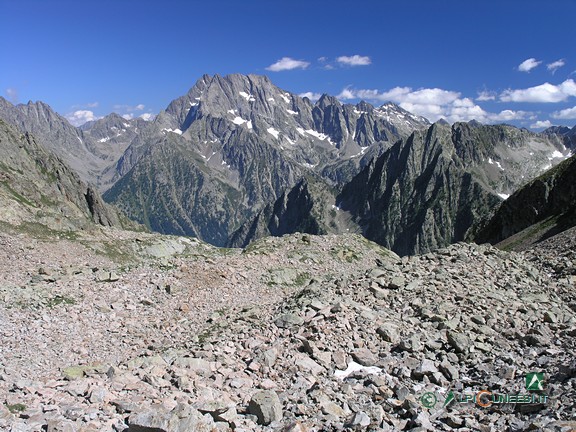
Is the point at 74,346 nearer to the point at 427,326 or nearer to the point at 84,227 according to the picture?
the point at 427,326

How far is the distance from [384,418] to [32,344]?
14.5m

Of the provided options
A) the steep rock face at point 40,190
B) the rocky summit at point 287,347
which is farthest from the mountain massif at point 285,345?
the steep rock face at point 40,190

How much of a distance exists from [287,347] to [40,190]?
297ft

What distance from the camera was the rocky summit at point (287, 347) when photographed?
12.3 m

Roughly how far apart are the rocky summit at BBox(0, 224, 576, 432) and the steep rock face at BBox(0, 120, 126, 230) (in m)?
19.4

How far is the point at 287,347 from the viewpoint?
1769 centimetres

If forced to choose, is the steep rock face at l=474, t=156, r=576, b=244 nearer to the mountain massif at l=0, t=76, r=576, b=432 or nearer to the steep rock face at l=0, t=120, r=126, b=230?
the mountain massif at l=0, t=76, r=576, b=432

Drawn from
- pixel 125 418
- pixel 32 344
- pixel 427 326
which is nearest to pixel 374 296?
pixel 427 326

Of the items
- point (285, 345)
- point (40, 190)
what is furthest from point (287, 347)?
point (40, 190)

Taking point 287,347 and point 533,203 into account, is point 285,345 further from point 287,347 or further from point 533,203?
point 533,203

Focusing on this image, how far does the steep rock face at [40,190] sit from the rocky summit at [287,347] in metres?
19.4

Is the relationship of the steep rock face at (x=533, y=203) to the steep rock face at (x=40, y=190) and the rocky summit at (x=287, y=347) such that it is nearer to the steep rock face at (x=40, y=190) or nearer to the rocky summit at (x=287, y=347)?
the rocky summit at (x=287, y=347)

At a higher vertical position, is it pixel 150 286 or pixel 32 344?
pixel 150 286

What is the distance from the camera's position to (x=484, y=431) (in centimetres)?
1157
